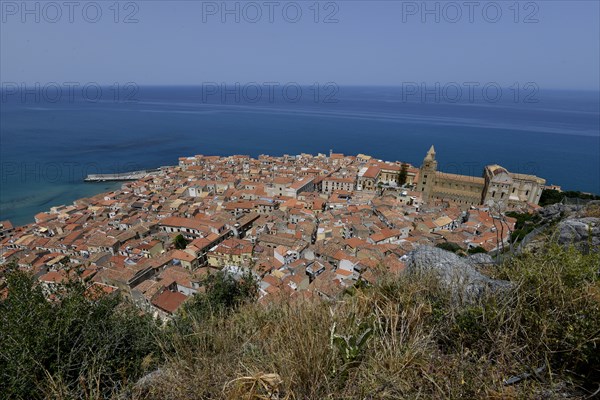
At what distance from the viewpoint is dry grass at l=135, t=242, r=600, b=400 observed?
2.09 m

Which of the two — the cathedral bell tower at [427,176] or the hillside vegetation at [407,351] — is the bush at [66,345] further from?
the cathedral bell tower at [427,176]

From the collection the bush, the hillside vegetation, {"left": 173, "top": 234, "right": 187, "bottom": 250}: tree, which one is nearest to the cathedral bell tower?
{"left": 173, "top": 234, "right": 187, "bottom": 250}: tree

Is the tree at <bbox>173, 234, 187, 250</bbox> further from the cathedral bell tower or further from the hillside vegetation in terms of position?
the cathedral bell tower

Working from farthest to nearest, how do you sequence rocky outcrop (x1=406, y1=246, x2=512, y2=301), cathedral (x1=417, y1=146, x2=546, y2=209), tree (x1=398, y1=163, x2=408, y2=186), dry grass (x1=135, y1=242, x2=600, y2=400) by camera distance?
tree (x1=398, y1=163, x2=408, y2=186) < cathedral (x1=417, y1=146, x2=546, y2=209) < rocky outcrop (x1=406, y1=246, x2=512, y2=301) < dry grass (x1=135, y1=242, x2=600, y2=400)

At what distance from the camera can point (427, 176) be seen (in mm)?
33906

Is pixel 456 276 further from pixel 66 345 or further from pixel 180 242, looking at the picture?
pixel 180 242

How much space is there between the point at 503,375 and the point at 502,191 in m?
33.4

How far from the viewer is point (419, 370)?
2.26 metres

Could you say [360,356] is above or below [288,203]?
above

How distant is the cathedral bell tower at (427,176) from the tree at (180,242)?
80.0 ft

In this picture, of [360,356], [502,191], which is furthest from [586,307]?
[502,191]

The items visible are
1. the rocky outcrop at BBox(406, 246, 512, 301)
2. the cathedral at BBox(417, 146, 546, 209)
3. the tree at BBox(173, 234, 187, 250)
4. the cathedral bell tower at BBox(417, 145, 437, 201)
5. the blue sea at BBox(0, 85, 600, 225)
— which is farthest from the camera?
the blue sea at BBox(0, 85, 600, 225)

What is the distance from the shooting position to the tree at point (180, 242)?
23.0 metres

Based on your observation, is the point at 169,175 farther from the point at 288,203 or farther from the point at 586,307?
the point at 586,307
